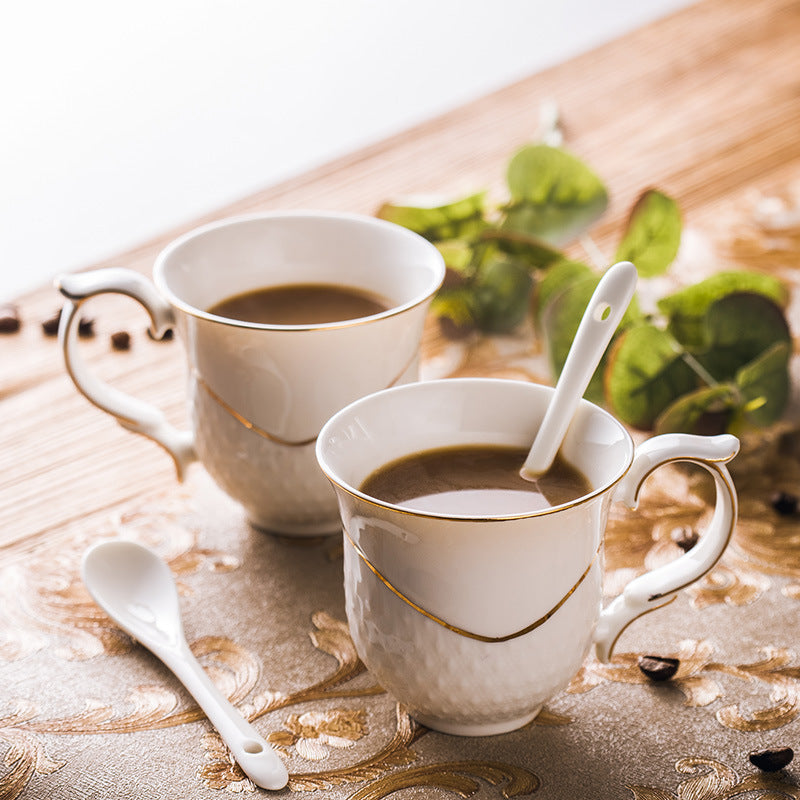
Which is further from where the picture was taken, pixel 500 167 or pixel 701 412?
pixel 500 167

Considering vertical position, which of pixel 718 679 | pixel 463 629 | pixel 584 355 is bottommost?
pixel 718 679

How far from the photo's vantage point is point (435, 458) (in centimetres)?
73

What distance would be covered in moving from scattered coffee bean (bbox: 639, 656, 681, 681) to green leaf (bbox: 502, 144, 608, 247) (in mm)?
522

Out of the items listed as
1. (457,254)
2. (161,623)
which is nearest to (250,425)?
(161,623)

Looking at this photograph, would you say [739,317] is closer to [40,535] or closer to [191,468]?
[191,468]

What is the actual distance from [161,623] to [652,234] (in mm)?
573

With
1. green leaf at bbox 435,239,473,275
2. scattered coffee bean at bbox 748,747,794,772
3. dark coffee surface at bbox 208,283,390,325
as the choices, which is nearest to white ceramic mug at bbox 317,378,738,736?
scattered coffee bean at bbox 748,747,794,772

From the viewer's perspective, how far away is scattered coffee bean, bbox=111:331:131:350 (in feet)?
3.69

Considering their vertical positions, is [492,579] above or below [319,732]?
above

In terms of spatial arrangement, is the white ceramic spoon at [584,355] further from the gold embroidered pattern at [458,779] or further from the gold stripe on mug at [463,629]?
the gold embroidered pattern at [458,779]

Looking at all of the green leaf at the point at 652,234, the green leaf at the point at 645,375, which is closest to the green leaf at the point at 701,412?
the green leaf at the point at 645,375

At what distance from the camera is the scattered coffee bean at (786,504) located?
2.91 ft

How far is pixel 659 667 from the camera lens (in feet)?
2.36

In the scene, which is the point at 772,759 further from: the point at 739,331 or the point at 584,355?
the point at 739,331
